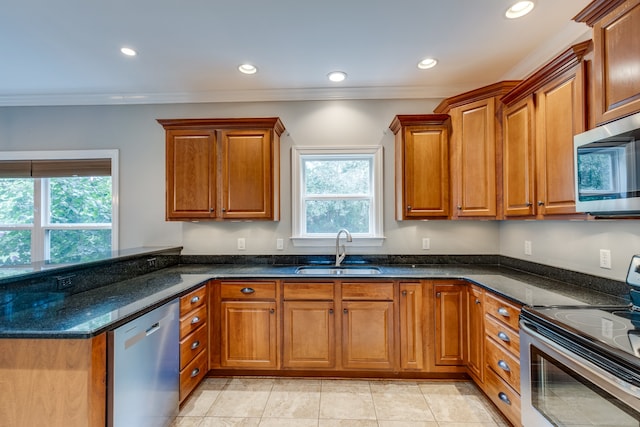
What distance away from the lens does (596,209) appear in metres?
1.46

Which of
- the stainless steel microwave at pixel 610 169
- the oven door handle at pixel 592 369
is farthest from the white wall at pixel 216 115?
the oven door handle at pixel 592 369

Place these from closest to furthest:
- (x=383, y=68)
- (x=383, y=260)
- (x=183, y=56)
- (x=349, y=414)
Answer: (x=349, y=414), (x=183, y=56), (x=383, y=68), (x=383, y=260)

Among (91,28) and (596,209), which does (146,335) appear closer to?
(91,28)

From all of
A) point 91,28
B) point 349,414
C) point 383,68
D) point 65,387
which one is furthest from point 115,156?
point 349,414

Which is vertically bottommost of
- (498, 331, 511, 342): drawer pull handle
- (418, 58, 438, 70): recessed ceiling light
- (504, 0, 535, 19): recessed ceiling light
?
(498, 331, 511, 342): drawer pull handle

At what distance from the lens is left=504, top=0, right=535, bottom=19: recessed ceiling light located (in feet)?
6.07

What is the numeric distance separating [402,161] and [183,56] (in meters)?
2.08

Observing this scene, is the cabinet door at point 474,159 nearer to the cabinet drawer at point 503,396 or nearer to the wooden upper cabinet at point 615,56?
the wooden upper cabinet at point 615,56

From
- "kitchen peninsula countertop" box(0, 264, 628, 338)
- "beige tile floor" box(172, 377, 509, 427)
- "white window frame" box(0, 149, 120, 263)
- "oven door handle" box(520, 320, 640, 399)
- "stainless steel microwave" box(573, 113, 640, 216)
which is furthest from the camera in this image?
"white window frame" box(0, 149, 120, 263)

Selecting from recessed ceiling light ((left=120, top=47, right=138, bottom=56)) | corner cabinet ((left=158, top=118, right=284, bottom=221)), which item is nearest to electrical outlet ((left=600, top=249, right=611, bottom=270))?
corner cabinet ((left=158, top=118, right=284, bottom=221))

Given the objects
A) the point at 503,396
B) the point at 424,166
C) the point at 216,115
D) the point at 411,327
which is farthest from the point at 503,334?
the point at 216,115

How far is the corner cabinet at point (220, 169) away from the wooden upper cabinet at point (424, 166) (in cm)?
124

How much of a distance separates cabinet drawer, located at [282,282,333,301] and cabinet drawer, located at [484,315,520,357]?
1.17 meters

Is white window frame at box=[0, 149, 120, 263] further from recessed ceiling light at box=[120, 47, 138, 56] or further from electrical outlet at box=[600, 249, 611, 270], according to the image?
electrical outlet at box=[600, 249, 611, 270]
